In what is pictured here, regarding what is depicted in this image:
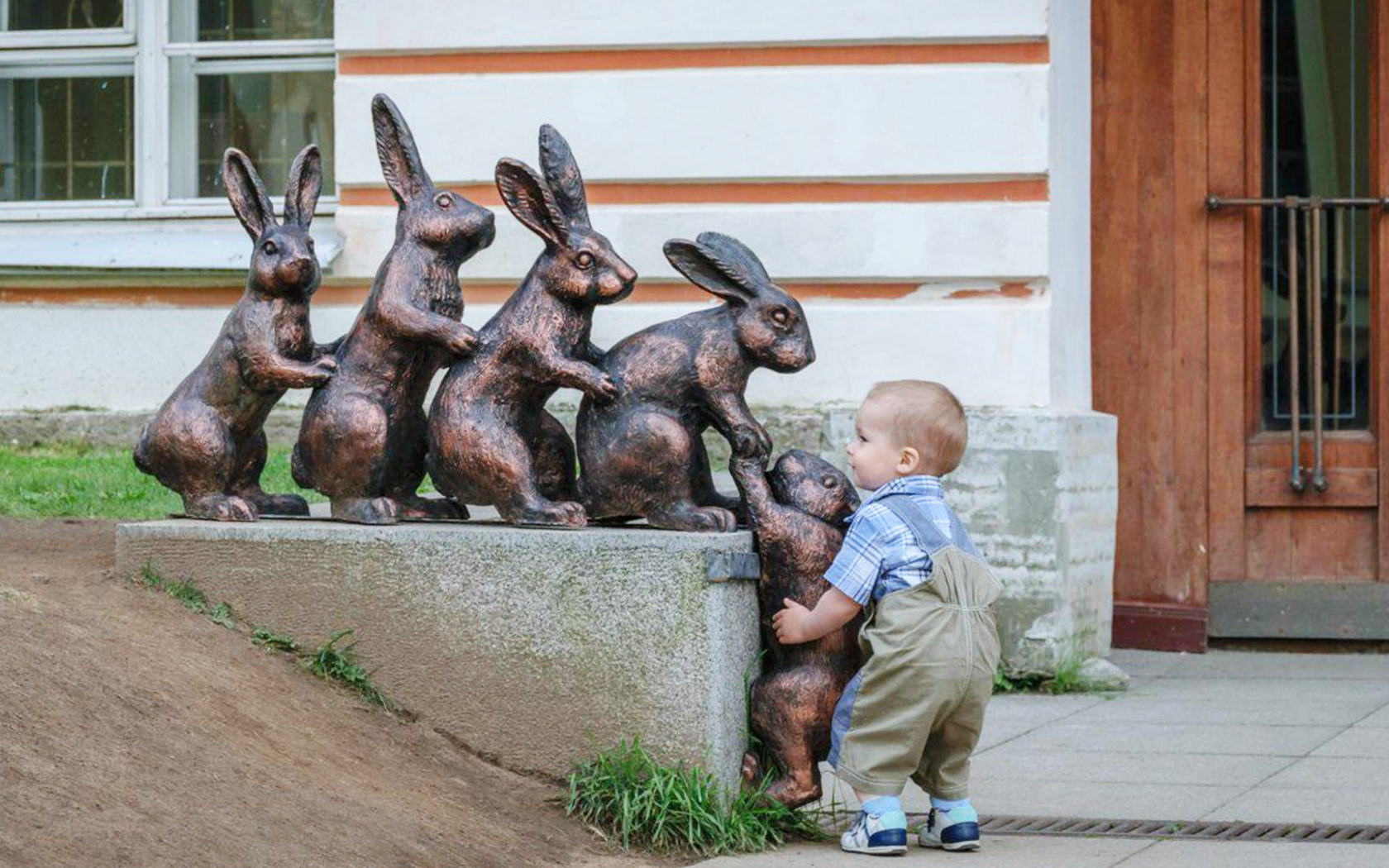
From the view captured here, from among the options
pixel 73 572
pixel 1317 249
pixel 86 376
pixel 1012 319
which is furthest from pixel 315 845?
pixel 1317 249

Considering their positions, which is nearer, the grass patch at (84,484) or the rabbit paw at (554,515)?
the rabbit paw at (554,515)

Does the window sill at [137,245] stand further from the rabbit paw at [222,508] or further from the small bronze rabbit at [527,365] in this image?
the small bronze rabbit at [527,365]

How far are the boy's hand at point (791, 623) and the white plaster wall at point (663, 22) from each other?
3.18 metres

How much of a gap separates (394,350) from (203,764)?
1190 millimetres

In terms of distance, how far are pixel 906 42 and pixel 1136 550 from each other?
2.21 m

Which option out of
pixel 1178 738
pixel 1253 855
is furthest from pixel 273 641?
pixel 1178 738

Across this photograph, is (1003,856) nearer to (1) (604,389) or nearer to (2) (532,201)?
(1) (604,389)

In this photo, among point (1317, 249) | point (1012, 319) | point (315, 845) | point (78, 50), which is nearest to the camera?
point (315, 845)

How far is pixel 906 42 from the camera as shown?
6996 millimetres

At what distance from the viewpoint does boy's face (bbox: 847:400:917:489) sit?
4301 millimetres

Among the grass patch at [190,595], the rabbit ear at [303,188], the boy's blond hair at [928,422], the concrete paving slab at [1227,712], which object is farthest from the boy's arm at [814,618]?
the concrete paving slab at [1227,712]

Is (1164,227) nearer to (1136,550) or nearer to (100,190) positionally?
(1136,550)

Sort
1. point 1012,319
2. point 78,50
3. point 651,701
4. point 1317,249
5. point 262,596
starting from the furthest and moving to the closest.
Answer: point 78,50 < point 1317,249 < point 1012,319 < point 262,596 < point 651,701

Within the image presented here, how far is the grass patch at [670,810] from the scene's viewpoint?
424 centimetres
